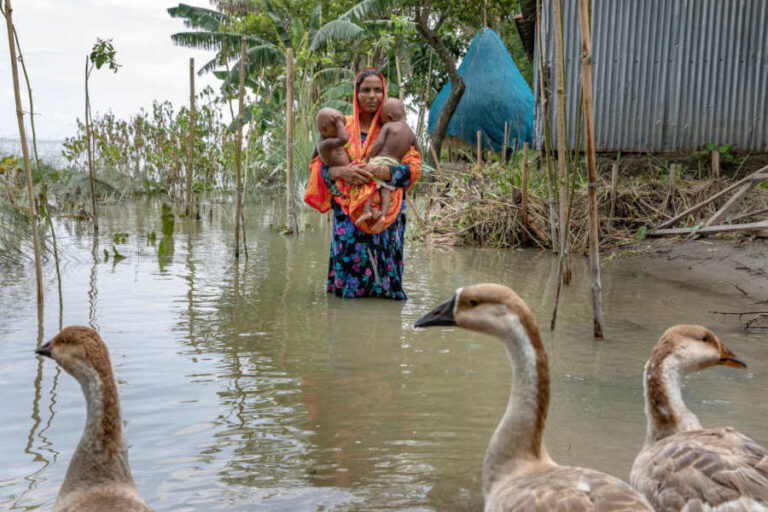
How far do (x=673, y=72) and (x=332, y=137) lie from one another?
6318mm

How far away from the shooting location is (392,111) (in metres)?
6.77

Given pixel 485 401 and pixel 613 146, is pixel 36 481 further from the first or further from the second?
pixel 613 146

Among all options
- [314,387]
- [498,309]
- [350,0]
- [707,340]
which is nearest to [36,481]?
[314,387]

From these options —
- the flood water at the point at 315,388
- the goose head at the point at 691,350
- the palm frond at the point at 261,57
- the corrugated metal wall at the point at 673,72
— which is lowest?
the flood water at the point at 315,388

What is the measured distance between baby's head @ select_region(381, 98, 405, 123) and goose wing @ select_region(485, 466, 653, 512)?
4764mm

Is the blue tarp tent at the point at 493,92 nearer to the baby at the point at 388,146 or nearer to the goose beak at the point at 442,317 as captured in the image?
the baby at the point at 388,146

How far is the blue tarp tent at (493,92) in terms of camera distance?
65.0ft

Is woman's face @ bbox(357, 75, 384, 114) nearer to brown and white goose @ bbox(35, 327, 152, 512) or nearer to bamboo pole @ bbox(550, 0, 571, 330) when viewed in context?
bamboo pole @ bbox(550, 0, 571, 330)

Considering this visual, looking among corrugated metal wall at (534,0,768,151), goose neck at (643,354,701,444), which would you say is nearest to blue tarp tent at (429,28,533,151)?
corrugated metal wall at (534,0,768,151)

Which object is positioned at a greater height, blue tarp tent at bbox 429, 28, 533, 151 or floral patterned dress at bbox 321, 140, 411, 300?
blue tarp tent at bbox 429, 28, 533, 151

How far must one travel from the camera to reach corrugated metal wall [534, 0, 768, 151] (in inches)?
404

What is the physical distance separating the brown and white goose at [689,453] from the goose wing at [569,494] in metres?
0.30

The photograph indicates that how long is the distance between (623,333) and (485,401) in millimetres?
1998

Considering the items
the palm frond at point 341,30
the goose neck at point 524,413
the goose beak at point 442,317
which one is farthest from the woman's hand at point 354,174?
the palm frond at point 341,30
